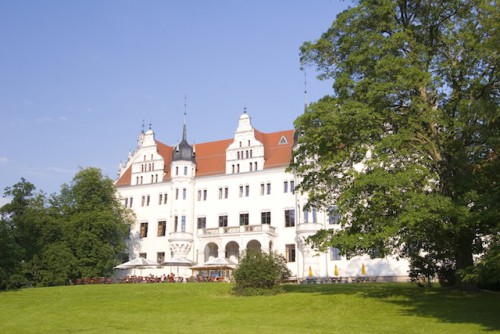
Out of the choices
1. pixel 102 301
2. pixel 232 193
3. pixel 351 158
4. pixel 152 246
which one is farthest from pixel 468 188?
pixel 152 246

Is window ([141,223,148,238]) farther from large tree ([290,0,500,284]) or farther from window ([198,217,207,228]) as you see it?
large tree ([290,0,500,284])

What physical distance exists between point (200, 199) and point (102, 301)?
27109 millimetres

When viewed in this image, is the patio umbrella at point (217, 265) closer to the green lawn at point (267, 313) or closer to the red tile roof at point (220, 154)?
the red tile roof at point (220, 154)

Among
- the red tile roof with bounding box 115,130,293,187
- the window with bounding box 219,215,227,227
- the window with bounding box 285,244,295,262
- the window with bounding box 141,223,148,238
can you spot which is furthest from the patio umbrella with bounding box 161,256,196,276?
the red tile roof with bounding box 115,130,293,187

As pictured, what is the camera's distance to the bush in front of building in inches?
1017

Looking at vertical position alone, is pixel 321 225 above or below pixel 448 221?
above

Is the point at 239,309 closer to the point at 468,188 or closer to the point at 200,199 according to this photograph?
the point at 468,188

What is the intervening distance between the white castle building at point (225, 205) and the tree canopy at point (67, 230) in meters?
4.84

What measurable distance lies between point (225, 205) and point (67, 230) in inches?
576

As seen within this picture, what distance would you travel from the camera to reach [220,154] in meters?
56.0

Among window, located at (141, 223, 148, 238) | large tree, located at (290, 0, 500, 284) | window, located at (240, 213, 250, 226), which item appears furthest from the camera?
window, located at (141, 223, 148, 238)

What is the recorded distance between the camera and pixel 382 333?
49.9 feet

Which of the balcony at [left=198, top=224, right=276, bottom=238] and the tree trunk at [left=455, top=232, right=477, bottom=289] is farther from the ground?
the balcony at [left=198, top=224, right=276, bottom=238]

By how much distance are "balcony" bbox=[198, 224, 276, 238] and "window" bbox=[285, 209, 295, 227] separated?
1.33m
